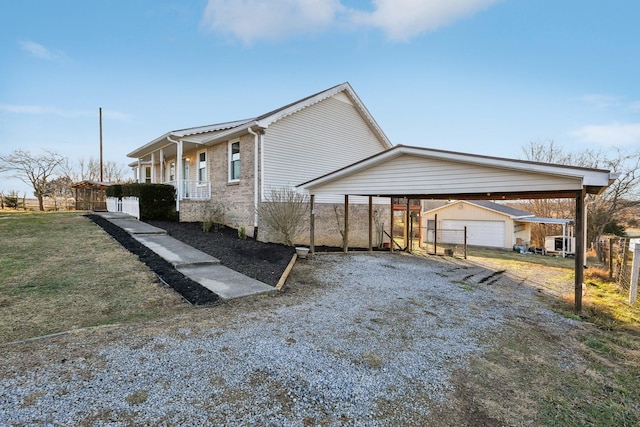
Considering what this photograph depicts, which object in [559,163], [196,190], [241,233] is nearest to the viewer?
[241,233]

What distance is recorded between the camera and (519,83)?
13.2 metres

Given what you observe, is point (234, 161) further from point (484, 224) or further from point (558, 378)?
point (484, 224)

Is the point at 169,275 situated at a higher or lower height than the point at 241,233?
lower

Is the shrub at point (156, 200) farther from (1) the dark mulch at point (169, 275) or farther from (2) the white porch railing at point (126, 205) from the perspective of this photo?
(1) the dark mulch at point (169, 275)

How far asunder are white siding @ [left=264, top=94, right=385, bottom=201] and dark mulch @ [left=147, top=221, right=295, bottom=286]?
2475mm

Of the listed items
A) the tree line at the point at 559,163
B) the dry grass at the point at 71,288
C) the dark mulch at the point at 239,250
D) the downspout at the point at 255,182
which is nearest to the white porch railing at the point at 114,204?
the dark mulch at the point at 239,250

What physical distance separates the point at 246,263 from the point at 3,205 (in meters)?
33.6

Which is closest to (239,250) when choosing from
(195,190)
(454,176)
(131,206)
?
(195,190)

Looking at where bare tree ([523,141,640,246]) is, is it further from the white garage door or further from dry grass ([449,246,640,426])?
dry grass ([449,246,640,426])

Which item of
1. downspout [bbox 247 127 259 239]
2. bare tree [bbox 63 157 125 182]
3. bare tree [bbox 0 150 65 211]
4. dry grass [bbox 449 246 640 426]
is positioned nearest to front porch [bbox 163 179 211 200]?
downspout [bbox 247 127 259 239]

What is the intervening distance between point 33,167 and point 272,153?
30034 mm

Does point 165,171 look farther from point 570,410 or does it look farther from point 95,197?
point 570,410

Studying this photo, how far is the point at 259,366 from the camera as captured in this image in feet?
10.8

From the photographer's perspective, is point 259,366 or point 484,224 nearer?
point 259,366
